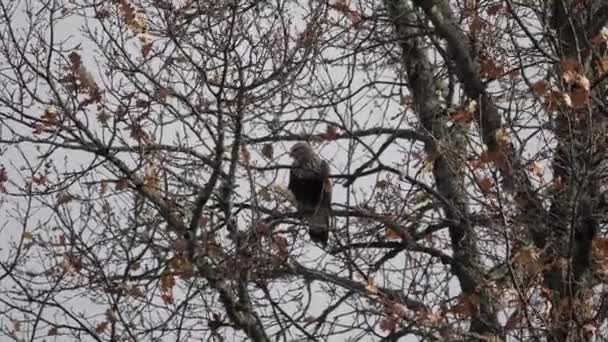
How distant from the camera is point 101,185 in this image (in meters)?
7.27

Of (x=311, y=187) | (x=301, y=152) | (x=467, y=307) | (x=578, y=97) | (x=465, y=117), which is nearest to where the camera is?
(x=578, y=97)

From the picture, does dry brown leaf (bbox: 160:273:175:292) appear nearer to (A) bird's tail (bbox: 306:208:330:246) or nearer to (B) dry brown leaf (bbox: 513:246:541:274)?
(A) bird's tail (bbox: 306:208:330:246)

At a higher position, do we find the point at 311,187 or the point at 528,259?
the point at 311,187

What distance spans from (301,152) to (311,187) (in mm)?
356

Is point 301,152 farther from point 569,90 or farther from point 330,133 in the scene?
point 569,90

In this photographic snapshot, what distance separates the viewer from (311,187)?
830cm

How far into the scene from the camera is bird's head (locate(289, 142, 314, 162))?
307 inches

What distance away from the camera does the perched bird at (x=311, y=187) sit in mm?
7777

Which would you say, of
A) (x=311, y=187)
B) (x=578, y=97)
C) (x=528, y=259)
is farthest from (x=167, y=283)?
(x=578, y=97)

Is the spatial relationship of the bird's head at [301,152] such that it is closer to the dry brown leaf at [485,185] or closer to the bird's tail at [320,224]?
the bird's tail at [320,224]

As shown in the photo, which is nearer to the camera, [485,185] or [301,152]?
[485,185]

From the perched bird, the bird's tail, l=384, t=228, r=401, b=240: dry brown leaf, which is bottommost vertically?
l=384, t=228, r=401, b=240: dry brown leaf

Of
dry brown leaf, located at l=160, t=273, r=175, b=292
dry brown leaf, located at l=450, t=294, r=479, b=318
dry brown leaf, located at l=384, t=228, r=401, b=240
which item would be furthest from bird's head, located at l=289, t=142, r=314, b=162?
dry brown leaf, located at l=450, t=294, r=479, b=318

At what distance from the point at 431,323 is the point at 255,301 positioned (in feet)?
4.43
